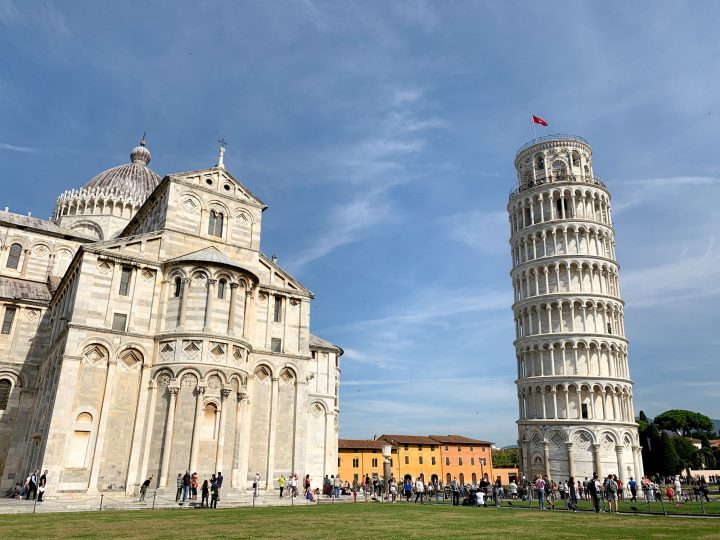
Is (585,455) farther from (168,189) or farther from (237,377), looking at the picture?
(168,189)

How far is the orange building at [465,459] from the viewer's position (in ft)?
277

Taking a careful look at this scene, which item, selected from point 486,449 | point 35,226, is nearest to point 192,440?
point 35,226

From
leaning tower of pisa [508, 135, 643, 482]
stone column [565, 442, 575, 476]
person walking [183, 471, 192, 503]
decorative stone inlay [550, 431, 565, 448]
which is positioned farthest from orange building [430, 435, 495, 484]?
person walking [183, 471, 192, 503]

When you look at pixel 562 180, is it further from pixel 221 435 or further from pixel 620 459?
pixel 221 435

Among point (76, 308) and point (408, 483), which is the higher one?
point (76, 308)

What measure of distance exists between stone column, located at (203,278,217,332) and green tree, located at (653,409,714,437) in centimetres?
9992

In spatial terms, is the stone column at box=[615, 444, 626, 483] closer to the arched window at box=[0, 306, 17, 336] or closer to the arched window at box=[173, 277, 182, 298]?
the arched window at box=[173, 277, 182, 298]

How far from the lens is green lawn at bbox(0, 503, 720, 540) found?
13242 mm

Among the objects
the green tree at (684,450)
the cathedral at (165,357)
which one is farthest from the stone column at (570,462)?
the green tree at (684,450)

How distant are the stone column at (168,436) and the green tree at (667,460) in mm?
69525

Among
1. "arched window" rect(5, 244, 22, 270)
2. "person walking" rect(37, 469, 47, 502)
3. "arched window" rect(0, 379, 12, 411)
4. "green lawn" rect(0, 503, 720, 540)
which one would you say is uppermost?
"arched window" rect(5, 244, 22, 270)

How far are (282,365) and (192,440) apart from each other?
778 cm

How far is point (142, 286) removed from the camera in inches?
1150

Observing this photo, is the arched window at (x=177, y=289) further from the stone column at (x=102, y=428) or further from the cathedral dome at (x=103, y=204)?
the cathedral dome at (x=103, y=204)
